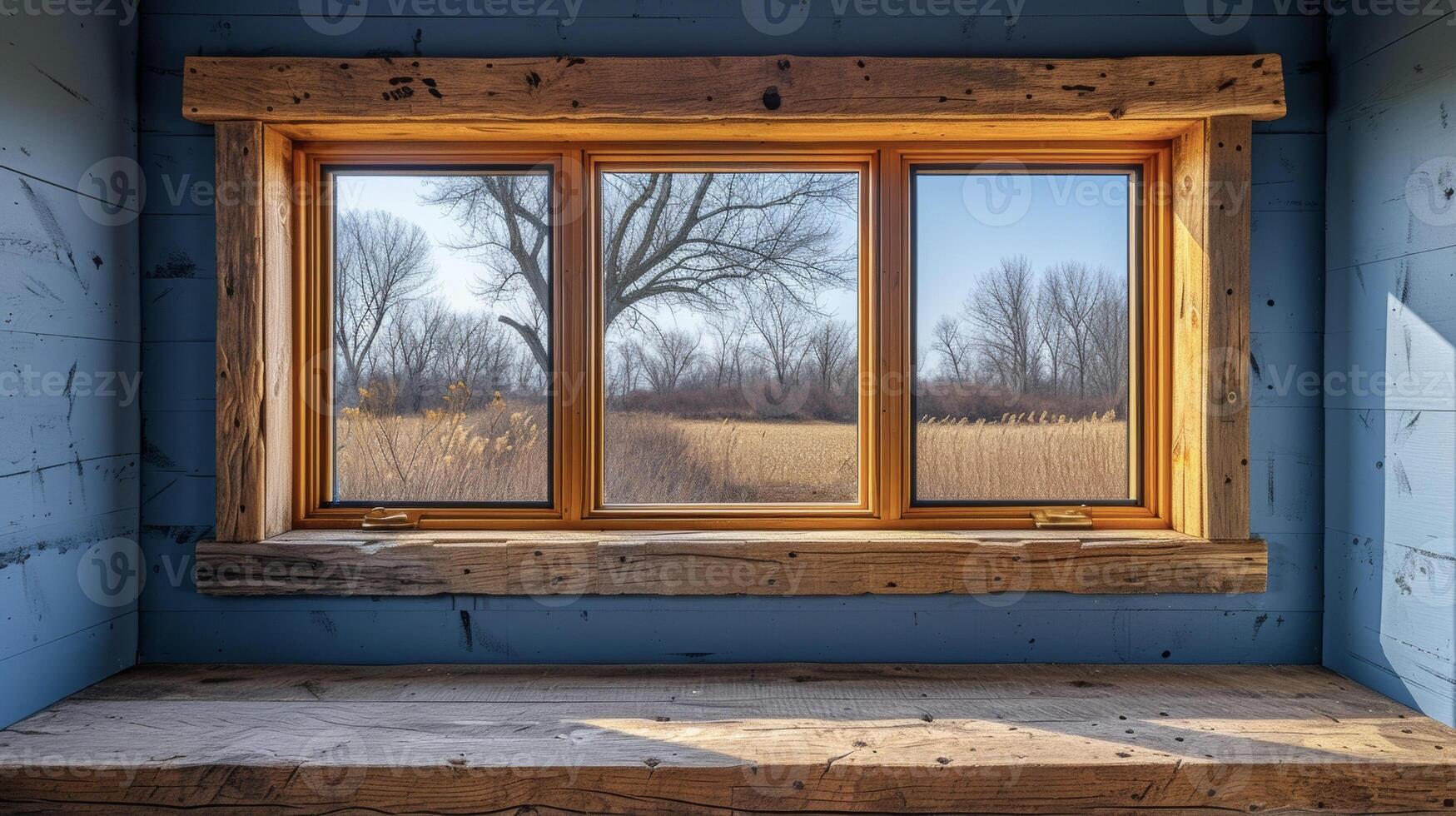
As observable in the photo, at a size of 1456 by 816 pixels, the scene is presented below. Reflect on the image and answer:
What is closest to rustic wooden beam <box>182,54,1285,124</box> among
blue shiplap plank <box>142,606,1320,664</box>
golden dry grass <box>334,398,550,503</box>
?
golden dry grass <box>334,398,550,503</box>

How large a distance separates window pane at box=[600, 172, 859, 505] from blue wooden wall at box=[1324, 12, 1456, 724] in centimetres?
121

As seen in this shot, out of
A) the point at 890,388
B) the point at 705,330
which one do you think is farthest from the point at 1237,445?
the point at 705,330

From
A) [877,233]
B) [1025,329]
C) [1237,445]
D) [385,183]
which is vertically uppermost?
[385,183]

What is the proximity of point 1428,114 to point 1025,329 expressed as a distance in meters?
0.95

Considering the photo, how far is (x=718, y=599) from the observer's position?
2.00 m

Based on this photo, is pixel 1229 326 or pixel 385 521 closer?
pixel 1229 326

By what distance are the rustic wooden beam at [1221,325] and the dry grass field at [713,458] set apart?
0.74 ft

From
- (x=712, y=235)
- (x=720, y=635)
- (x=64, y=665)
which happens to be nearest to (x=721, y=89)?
(x=712, y=235)

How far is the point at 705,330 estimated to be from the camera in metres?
2.13

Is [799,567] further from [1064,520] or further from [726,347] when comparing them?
[1064,520]

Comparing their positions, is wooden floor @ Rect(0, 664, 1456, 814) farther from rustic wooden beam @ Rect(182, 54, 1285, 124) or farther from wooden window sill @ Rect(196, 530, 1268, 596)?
rustic wooden beam @ Rect(182, 54, 1285, 124)

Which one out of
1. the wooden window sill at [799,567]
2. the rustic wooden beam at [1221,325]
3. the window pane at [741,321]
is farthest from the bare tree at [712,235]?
the rustic wooden beam at [1221,325]

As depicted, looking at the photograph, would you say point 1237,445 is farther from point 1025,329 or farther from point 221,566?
point 221,566

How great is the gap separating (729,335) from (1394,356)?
158 cm
